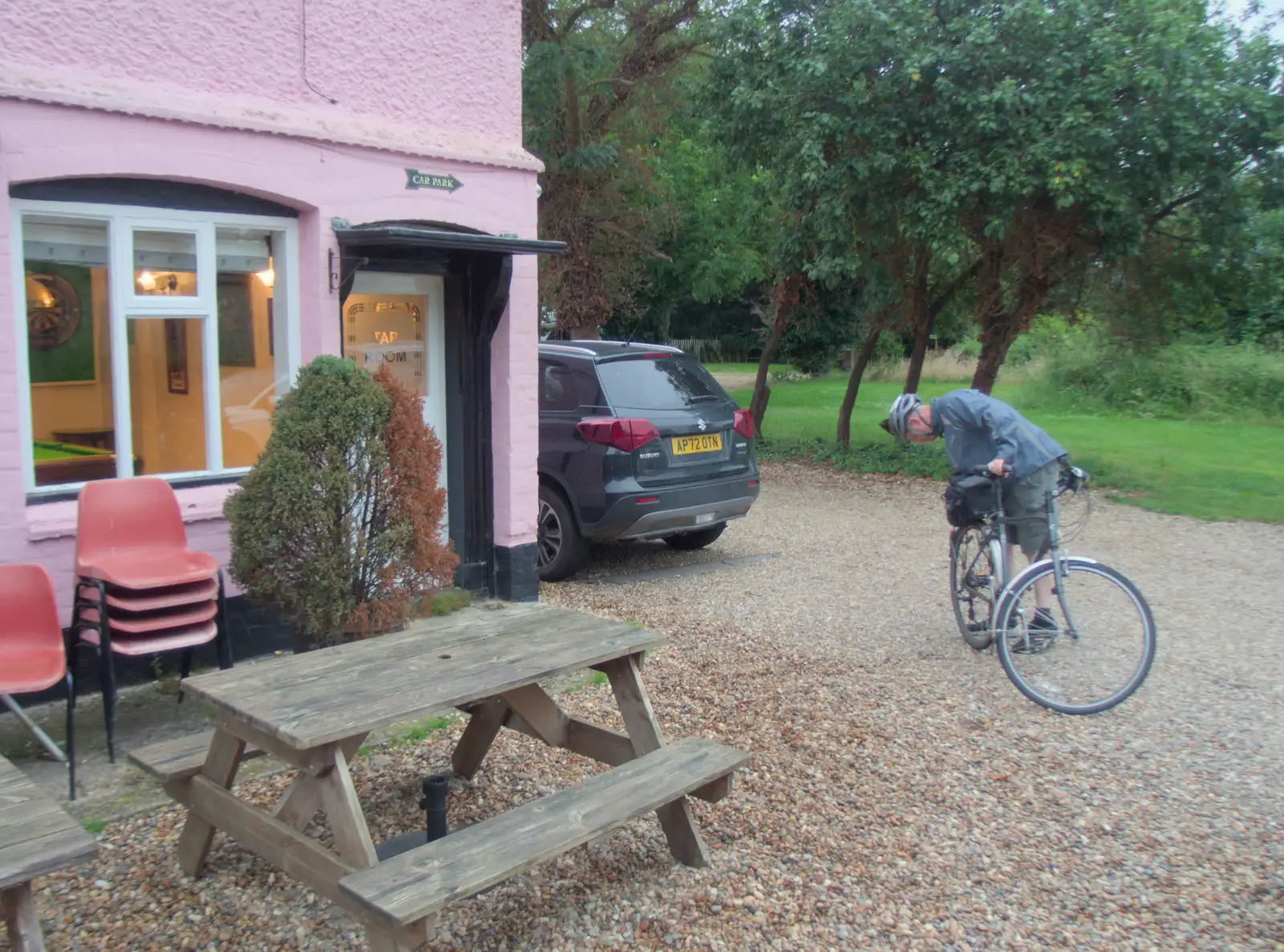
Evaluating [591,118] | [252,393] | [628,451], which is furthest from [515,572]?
[591,118]

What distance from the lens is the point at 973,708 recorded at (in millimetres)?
5555

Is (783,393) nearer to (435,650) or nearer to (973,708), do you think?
(973,708)

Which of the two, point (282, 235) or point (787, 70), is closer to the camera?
point (282, 235)

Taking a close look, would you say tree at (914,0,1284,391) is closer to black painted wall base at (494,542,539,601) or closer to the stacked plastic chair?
black painted wall base at (494,542,539,601)

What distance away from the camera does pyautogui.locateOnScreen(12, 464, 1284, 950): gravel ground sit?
3547mm

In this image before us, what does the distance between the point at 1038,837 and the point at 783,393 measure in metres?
24.3

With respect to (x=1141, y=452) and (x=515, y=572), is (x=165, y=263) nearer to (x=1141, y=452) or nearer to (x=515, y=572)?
(x=515, y=572)

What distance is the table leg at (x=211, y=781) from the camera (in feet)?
11.9

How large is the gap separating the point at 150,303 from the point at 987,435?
181 inches

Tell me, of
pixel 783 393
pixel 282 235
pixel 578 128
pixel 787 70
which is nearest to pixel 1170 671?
pixel 282 235

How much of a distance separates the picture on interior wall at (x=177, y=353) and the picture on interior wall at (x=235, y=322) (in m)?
0.19

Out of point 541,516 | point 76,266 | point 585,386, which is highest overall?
point 76,266

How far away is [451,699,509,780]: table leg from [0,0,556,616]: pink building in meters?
2.15

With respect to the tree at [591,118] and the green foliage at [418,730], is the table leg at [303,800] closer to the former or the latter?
the green foliage at [418,730]
